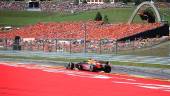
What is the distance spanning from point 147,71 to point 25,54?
77.1 ft

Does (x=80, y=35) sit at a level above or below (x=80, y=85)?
above

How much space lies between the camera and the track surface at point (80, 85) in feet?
85.5

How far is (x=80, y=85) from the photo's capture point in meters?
30.2

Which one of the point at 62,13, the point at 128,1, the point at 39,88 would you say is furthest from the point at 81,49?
the point at 128,1

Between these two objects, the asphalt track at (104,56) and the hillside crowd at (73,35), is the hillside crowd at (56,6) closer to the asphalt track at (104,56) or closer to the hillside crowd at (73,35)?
the hillside crowd at (73,35)

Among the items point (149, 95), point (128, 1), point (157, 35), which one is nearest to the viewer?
point (149, 95)

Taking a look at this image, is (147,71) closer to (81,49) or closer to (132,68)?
(132,68)

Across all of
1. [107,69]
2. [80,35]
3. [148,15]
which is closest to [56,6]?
Result: [148,15]

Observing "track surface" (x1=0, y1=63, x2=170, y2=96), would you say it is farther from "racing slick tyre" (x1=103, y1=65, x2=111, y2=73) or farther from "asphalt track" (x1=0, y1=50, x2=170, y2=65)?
"asphalt track" (x1=0, y1=50, x2=170, y2=65)

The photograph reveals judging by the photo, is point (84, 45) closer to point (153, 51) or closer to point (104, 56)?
point (104, 56)

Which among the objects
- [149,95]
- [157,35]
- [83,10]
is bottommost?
[149,95]

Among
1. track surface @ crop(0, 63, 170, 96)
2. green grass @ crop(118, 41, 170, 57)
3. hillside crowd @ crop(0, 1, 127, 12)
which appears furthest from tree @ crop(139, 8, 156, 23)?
track surface @ crop(0, 63, 170, 96)

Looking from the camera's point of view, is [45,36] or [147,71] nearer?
[147,71]

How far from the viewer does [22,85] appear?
29.1 meters
